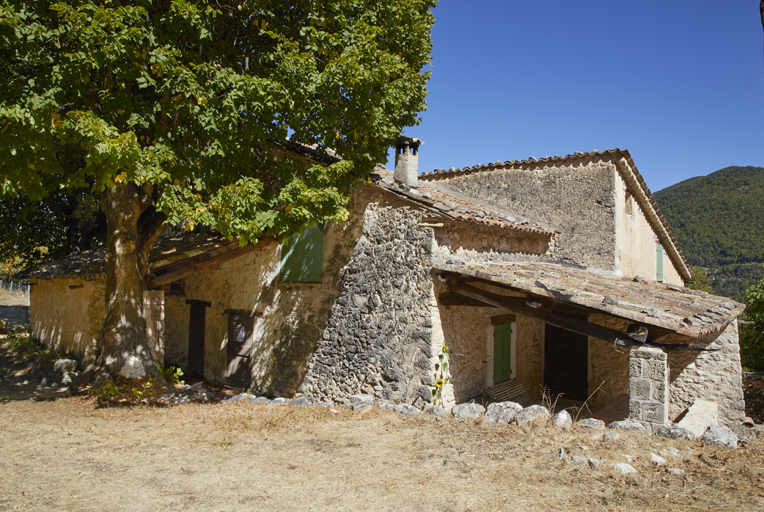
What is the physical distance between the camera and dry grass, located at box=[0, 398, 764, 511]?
4082 mm

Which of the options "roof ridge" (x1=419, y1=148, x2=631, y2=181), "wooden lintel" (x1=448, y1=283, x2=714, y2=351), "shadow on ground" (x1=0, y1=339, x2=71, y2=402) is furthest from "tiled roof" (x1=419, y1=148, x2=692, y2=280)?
"shadow on ground" (x1=0, y1=339, x2=71, y2=402)

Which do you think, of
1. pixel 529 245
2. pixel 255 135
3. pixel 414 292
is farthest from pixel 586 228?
pixel 255 135

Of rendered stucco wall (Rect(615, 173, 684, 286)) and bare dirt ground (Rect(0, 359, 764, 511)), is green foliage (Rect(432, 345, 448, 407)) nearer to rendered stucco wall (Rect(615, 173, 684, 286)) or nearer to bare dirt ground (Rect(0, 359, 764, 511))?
bare dirt ground (Rect(0, 359, 764, 511))

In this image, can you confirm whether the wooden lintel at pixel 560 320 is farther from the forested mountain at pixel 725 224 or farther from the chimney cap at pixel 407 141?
the forested mountain at pixel 725 224

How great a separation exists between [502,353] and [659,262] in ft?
31.4

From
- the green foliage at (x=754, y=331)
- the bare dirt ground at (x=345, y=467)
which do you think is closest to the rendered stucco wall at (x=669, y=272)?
the green foliage at (x=754, y=331)

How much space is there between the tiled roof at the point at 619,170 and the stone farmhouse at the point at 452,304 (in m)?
0.06

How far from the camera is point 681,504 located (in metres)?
3.91

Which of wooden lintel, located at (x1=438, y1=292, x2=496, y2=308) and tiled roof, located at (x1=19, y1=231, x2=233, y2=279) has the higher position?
tiled roof, located at (x1=19, y1=231, x2=233, y2=279)

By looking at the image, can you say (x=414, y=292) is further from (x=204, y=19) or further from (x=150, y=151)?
(x=204, y=19)

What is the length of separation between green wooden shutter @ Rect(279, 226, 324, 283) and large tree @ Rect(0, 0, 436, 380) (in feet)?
4.20

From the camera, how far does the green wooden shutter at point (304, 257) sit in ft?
30.5

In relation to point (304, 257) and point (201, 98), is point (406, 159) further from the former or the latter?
point (201, 98)

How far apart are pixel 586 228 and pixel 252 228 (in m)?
8.17
